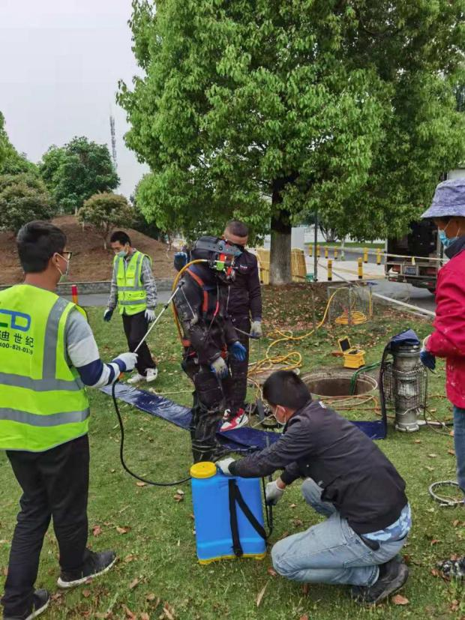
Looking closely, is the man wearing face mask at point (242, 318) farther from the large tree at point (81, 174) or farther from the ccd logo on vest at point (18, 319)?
the large tree at point (81, 174)

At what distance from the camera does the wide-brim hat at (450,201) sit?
2434 millimetres

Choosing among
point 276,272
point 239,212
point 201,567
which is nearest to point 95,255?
point 276,272

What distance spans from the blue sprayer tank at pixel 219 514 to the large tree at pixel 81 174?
25585 millimetres

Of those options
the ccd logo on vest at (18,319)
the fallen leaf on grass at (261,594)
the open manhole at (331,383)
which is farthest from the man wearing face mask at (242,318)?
the ccd logo on vest at (18,319)

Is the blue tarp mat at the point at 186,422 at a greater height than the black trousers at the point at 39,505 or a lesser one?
lesser

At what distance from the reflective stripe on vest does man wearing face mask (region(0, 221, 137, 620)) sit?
11.1 ft

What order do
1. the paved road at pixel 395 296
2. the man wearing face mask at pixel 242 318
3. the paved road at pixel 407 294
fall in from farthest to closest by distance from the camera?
the paved road at pixel 395 296 < the paved road at pixel 407 294 < the man wearing face mask at pixel 242 318

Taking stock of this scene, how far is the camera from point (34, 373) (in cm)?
246

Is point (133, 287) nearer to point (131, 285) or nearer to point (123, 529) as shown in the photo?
point (131, 285)

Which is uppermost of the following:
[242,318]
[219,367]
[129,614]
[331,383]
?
[242,318]

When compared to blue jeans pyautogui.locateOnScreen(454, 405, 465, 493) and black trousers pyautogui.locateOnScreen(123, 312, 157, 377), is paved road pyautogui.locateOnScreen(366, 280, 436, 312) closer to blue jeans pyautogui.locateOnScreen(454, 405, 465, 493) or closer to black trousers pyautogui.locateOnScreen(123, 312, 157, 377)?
black trousers pyautogui.locateOnScreen(123, 312, 157, 377)

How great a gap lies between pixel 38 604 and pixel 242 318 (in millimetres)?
3397

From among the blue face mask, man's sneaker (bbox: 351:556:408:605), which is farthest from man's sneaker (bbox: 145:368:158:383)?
the blue face mask

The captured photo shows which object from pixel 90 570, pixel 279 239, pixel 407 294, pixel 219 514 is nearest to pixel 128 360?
pixel 219 514
